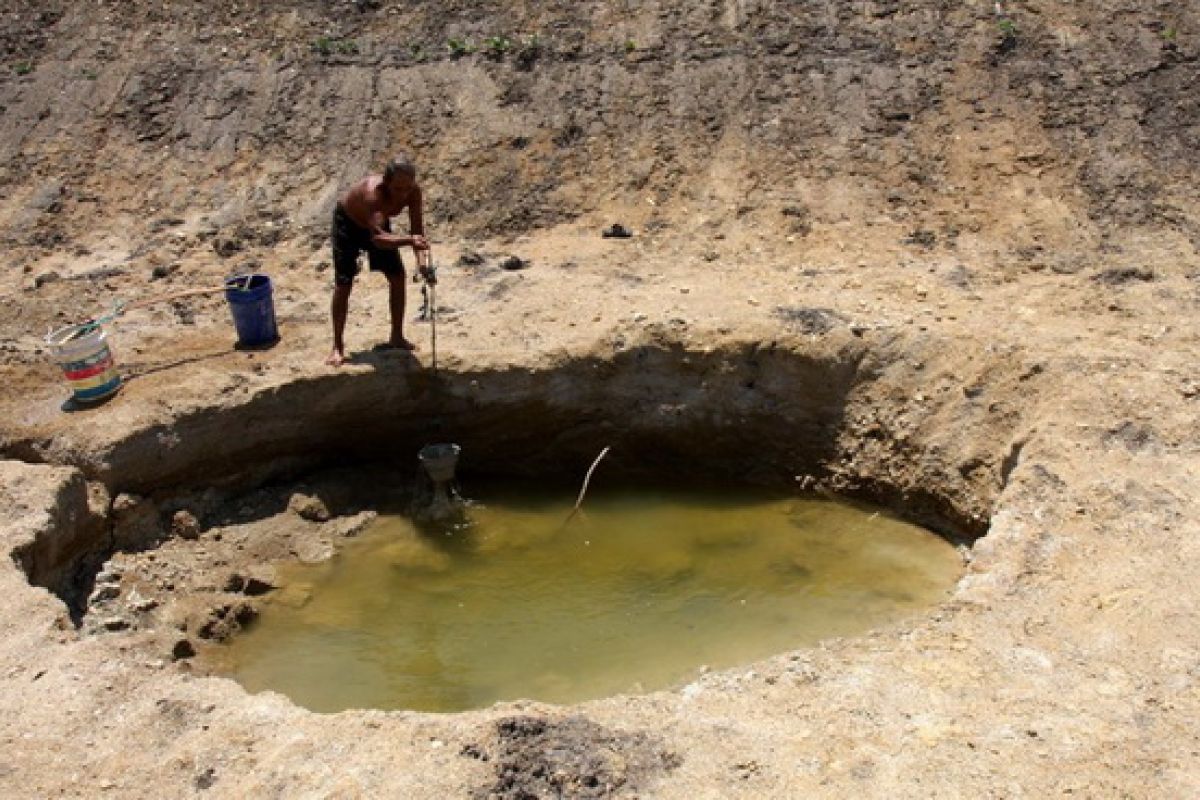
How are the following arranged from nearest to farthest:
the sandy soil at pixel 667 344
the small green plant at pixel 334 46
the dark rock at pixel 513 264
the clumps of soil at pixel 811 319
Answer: the sandy soil at pixel 667 344, the clumps of soil at pixel 811 319, the dark rock at pixel 513 264, the small green plant at pixel 334 46

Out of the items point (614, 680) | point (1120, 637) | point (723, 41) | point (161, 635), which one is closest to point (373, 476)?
point (161, 635)

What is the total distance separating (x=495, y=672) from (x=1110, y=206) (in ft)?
18.9

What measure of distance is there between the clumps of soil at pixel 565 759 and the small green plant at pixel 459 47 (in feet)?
25.3

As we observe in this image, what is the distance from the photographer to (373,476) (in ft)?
24.2

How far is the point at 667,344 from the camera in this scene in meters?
7.13

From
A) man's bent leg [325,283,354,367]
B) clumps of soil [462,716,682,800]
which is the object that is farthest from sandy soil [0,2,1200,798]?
man's bent leg [325,283,354,367]

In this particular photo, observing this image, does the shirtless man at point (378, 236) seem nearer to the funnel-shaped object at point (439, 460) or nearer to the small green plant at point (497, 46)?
the funnel-shaped object at point (439, 460)

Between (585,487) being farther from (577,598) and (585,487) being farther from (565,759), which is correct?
(565,759)

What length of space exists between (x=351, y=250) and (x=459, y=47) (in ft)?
13.8

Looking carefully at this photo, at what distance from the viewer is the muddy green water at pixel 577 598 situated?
5668 millimetres

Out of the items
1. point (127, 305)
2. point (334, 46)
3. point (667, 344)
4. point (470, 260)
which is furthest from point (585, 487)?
point (334, 46)

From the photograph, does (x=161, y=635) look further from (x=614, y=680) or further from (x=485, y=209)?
(x=485, y=209)

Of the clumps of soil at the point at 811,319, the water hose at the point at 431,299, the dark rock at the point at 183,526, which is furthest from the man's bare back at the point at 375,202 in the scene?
the clumps of soil at the point at 811,319

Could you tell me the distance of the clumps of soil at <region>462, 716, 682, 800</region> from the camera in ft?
12.5
